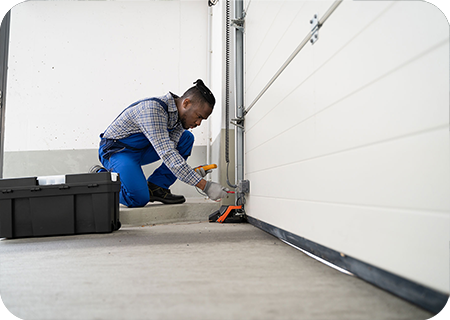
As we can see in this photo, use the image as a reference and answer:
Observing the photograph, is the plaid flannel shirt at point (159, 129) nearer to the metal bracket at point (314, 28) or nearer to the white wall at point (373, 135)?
the white wall at point (373, 135)

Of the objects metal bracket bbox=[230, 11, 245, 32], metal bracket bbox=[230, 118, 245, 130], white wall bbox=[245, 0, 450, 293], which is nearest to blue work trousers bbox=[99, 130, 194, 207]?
metal bracket bbox=[230, 118, 245, 130]

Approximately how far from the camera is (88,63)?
3.63m

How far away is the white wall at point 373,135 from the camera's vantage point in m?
0.57

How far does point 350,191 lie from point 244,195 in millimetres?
1479

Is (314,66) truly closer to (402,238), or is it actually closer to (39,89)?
(402,238)

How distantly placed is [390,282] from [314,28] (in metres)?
0.89

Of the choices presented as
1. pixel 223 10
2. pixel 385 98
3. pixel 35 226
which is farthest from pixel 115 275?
pixel 223 10

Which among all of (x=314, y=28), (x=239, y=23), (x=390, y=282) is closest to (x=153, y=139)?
(x=239, y=23)

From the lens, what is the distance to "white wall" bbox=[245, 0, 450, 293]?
0.57 meters

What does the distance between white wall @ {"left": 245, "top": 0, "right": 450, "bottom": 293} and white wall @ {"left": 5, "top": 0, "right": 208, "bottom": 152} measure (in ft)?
8.83

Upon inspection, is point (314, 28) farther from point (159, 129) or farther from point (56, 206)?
point (56, 206)

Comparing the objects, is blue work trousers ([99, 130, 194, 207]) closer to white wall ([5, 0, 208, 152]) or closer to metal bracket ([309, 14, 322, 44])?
white wall ([5, 0, 208, 152])

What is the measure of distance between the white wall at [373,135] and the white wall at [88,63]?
269 cm

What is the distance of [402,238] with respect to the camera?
64 cm
